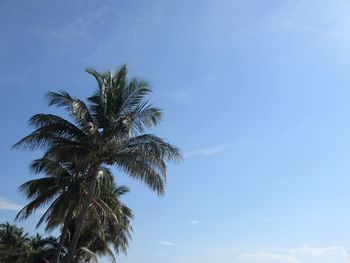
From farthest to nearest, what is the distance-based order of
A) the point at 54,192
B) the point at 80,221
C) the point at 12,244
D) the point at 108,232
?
the point at 12,244
the point at 108,232
the point at 54,192
the point at 80,221

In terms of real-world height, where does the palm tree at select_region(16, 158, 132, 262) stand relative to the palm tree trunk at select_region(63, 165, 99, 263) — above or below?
above

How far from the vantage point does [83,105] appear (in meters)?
19.2

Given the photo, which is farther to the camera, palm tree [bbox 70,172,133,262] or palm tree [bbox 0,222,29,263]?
palm tree [bbox 0,222,29,263]

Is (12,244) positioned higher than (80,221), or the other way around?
(12,244)

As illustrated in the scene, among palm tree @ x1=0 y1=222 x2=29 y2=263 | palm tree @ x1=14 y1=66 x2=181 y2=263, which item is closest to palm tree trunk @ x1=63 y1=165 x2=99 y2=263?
palm tree @ x1=14 y1=66 x2=181 y2=263

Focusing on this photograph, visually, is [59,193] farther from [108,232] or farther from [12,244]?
[12,244]

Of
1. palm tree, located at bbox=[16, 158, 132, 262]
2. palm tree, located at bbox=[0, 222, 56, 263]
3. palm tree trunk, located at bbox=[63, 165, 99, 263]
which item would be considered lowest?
palm tree trunk, located at bbox=[63, 165, 99, 263]

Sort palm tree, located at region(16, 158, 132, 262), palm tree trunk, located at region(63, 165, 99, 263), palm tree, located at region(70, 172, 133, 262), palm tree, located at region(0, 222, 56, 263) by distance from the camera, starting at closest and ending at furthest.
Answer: palm tree trunk, located at region(63, 165, 99, 263) → palm tree, located at region(16, 158, 132, 262) → palm tree, located at region(70, 172, 133, 262) → palm tree, located at region(0, 222, 56, 263)

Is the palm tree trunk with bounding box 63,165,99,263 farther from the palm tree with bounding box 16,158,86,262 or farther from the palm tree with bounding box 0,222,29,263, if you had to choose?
the palm tree with bounding box 0,222,29,263

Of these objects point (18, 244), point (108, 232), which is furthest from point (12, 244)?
point (108, 232)

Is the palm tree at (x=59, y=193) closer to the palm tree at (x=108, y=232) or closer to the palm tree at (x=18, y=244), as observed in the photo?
the palm tree at (x=108, y=232)

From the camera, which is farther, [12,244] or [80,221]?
[12,244]

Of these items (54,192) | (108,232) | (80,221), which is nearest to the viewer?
(80,221)

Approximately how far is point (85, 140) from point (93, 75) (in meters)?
3.11
